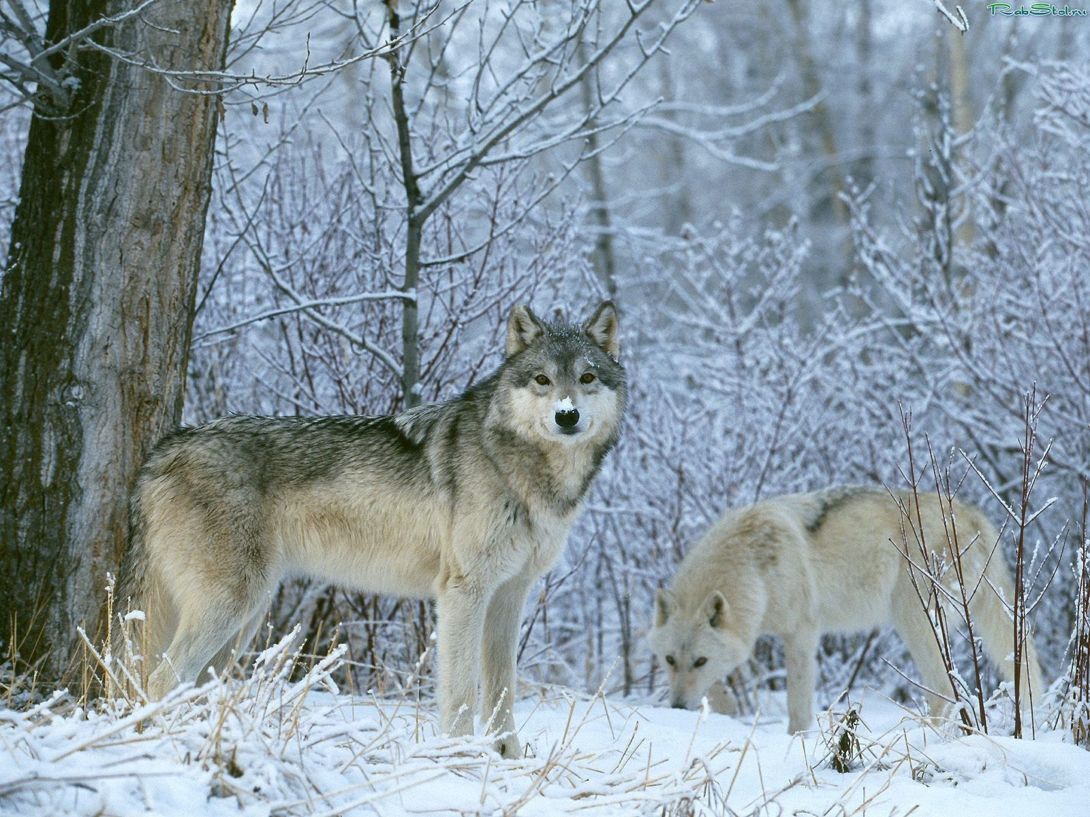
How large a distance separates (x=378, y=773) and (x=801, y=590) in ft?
15.2

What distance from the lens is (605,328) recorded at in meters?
5.31

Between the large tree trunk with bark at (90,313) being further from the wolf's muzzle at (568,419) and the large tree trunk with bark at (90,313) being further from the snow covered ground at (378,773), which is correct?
the wolf's muzzle at (568,419)

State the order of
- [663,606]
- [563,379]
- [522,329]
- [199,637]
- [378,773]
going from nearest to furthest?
[378,773]
[199,637]
[563,379]
[522,329]
[663,606]

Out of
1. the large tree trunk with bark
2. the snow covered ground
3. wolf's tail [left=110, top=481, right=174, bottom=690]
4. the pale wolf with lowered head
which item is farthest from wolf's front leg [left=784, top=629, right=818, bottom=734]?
the large tree trunk with bark

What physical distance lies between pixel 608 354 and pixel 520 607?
3.98 feet

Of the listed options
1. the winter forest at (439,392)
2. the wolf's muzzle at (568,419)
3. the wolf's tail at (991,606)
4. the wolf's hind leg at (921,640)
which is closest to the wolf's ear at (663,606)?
the winter forest at (439,392)

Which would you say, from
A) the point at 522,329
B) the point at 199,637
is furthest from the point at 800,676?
the point at 199,637

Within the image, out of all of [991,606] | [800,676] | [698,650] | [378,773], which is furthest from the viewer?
[698,650]

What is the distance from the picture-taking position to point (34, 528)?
16.5 feet

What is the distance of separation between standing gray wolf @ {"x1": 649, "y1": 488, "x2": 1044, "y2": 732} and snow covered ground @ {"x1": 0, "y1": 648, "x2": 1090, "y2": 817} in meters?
2.87

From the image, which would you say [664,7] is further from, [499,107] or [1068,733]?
[1068,733]

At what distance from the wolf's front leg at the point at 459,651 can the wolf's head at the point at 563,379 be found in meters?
0.73

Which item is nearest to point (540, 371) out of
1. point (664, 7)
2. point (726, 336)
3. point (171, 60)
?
point (171, 60)

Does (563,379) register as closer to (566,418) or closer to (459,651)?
(566,418)
